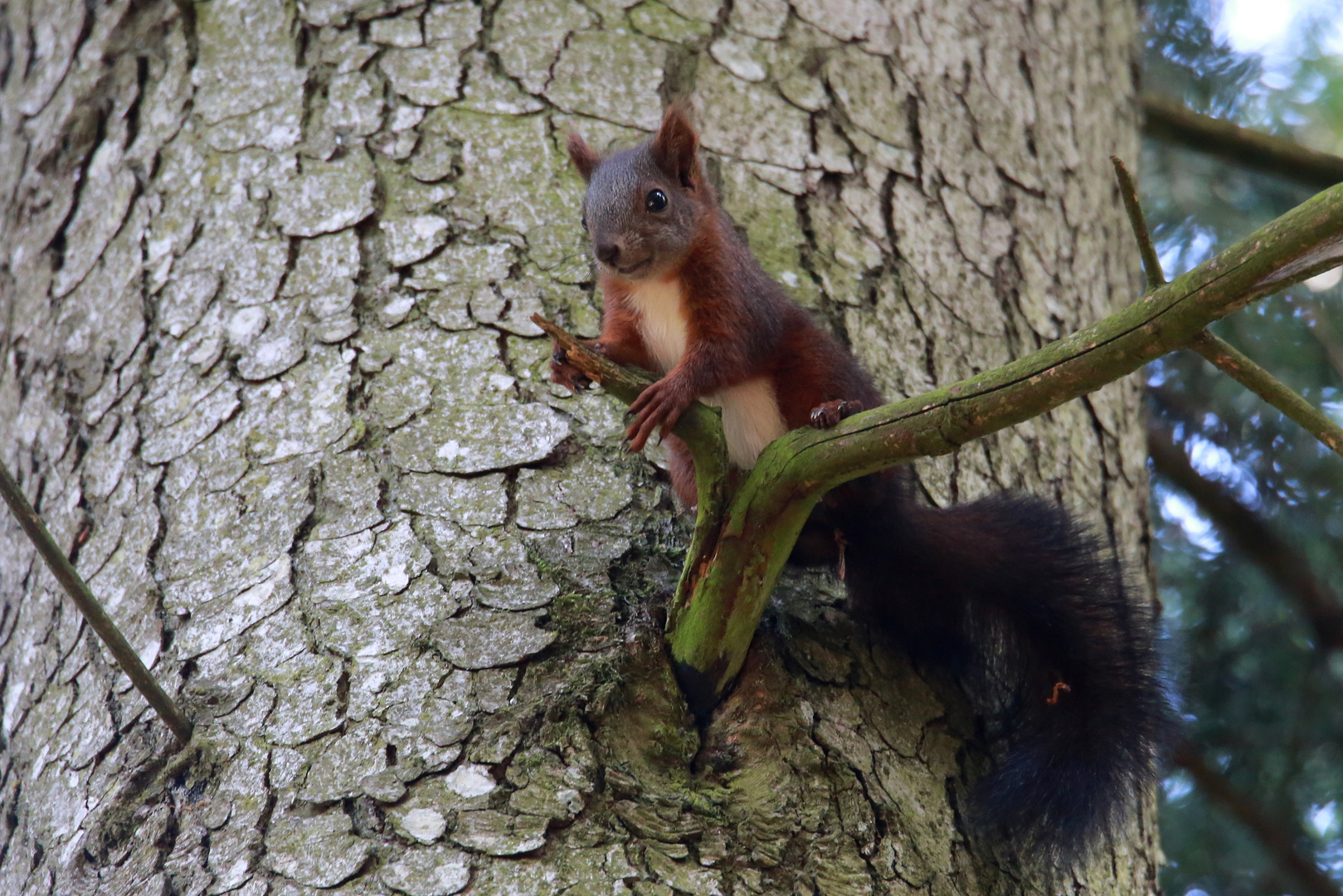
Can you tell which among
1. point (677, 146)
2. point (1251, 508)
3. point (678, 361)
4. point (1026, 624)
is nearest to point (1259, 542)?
point (1251, 508)

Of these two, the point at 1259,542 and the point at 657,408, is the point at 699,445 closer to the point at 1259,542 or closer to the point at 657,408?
the point at 657,408

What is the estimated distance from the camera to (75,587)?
1.22m

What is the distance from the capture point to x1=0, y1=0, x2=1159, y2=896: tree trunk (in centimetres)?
139

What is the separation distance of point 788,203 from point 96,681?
1361mm

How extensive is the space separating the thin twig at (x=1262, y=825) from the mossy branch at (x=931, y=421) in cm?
162

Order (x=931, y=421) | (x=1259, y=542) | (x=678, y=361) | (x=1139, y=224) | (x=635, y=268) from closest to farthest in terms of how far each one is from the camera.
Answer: (x=1139, y=224) < (x=931, y=421) < (x=635, y=268) < (x=678, y=361) < (x=1259, y=542)

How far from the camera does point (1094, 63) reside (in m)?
2.69

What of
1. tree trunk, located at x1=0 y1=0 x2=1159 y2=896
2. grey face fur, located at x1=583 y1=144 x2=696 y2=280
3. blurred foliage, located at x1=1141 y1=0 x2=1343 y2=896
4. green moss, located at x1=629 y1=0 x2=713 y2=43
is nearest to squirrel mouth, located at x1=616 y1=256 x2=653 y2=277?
grey face fur, located at x1=583 y1=144 x2=696 y2=280

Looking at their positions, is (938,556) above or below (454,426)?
below

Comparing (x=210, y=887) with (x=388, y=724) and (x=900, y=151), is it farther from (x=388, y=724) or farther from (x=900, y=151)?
(x=900, y=151)

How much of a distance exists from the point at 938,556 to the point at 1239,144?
6.31 ft

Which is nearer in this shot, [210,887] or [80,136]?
[210,887]

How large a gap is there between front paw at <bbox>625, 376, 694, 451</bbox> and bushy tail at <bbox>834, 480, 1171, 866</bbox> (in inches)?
14.7

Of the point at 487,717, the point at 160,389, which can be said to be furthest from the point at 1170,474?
the point at 160,389
